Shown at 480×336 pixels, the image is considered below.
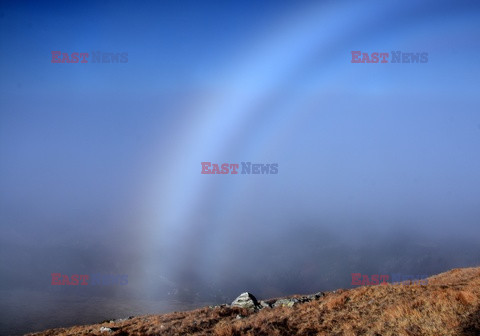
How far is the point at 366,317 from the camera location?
41.9 ft

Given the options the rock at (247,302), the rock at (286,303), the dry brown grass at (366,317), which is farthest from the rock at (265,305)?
the dry brown grass at (366,317)

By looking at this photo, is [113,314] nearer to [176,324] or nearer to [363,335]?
[176,324]

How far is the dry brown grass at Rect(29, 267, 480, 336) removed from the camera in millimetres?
10312

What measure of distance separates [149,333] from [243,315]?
226 inches

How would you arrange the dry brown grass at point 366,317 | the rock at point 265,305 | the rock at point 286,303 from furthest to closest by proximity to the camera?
the rock at point 265,305 < the rock at point 286,303 < the dry brown grass at point 366,317

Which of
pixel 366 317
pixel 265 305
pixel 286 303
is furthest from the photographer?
pixel 265 305

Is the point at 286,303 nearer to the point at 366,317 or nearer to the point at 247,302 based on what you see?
the point at 247,302

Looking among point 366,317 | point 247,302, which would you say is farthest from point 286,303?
point 366,317

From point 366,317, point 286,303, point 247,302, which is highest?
point 366,317

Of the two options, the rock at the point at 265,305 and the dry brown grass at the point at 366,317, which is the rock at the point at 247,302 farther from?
the dry brown grass at the point at 366,317

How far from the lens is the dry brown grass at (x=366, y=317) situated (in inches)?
406

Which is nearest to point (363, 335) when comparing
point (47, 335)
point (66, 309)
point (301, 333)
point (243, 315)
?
point (301, 333)

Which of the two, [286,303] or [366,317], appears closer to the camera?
[366,317]

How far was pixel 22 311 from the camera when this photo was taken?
14700 centimetres
